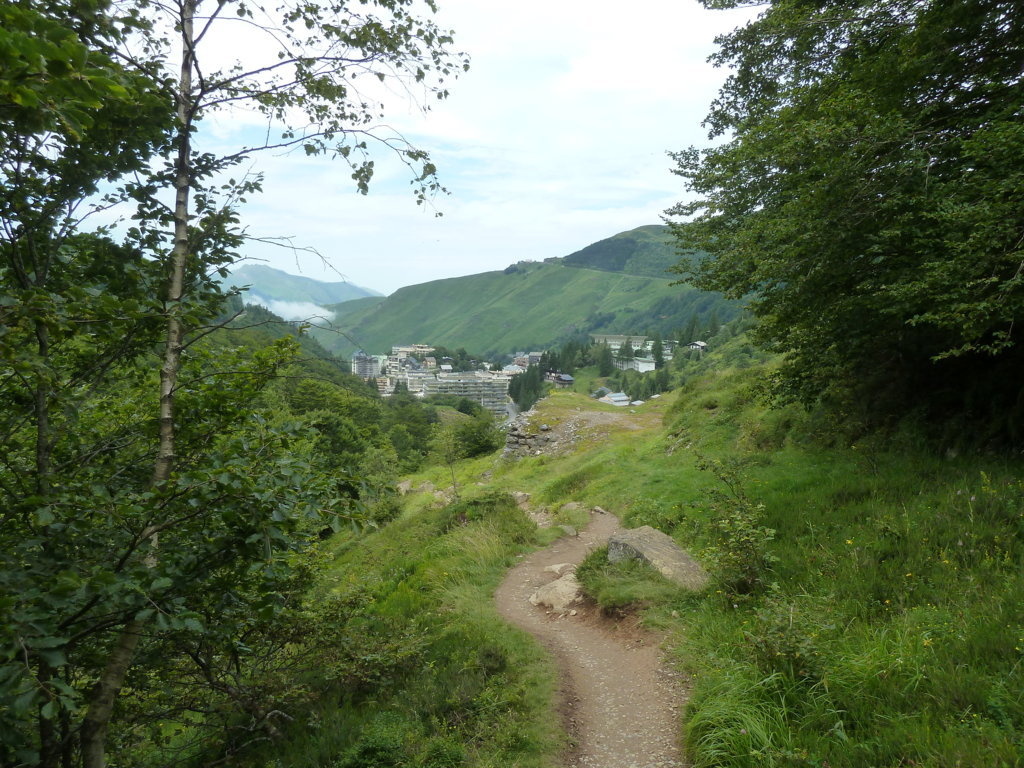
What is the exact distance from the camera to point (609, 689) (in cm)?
646

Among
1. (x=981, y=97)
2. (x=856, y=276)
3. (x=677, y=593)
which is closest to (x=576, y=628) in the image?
(x=677, y=593)

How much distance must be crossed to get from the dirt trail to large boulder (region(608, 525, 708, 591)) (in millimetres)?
1216

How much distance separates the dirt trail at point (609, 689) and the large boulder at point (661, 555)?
1.22m

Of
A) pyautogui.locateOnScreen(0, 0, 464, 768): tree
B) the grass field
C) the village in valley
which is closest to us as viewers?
pyautogui.locateOnScreen(0, 0, 464, 768): tree

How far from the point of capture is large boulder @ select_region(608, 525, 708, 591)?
331 inches

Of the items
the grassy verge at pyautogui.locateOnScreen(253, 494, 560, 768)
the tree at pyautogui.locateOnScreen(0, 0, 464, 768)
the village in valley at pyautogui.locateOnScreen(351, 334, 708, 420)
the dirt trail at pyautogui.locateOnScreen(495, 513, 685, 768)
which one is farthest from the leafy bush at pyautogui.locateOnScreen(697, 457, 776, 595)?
the village in valley at pyautogui.locateOnScreen(351, 334, 708, 420)

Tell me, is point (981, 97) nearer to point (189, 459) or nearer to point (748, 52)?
point (748, 52)

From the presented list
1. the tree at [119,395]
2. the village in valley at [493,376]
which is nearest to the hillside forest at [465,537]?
the tree at [119,395]

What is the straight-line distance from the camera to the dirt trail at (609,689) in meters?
5.28

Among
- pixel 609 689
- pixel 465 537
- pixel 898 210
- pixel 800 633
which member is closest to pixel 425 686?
pixel 609 689

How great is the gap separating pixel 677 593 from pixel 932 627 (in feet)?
11.2

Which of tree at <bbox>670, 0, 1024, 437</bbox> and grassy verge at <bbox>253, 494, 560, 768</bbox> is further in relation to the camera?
tree at <bbox>670, 0, 1024, 437</bbox>

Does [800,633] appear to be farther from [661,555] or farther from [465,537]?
[465,537]

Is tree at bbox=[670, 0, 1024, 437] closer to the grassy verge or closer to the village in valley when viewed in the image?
the grassy verge
